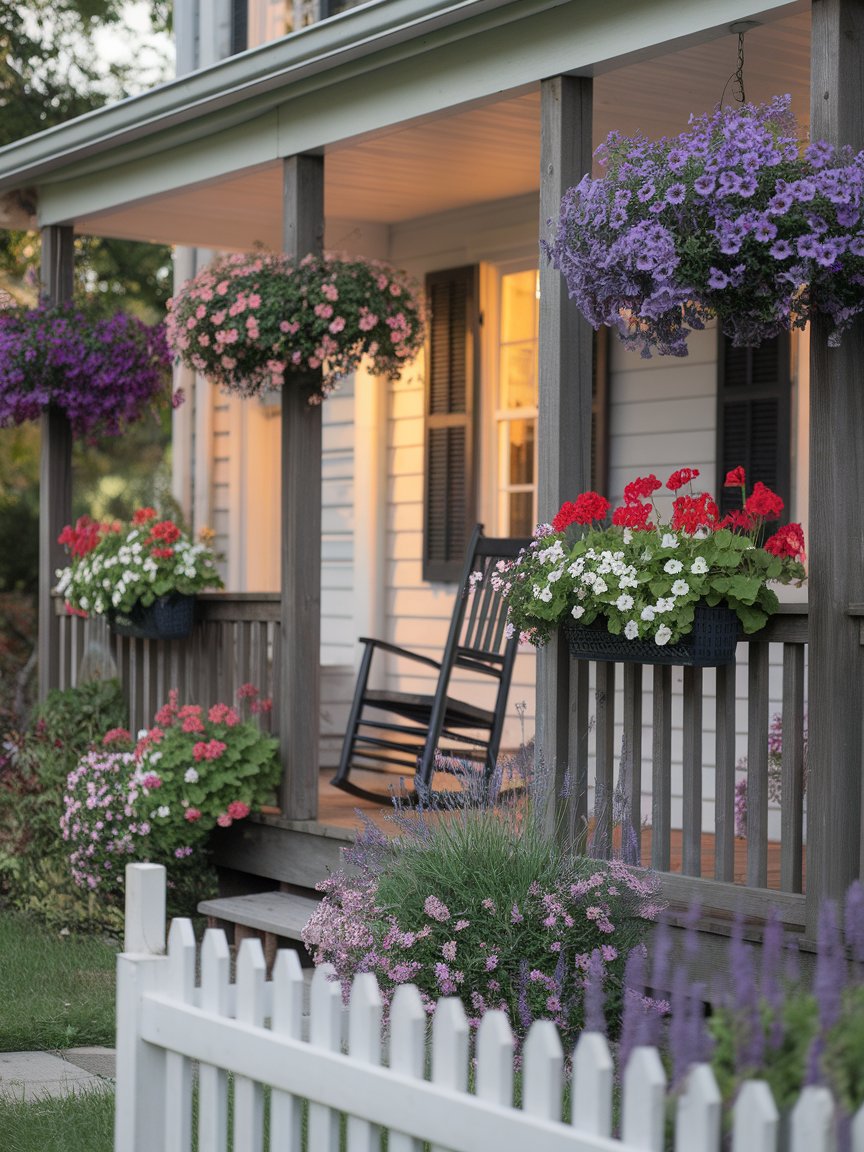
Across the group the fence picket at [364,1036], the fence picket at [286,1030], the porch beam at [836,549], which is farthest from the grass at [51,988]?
the fence picket at [364,1036]

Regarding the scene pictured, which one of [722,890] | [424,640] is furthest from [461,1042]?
[424,640]

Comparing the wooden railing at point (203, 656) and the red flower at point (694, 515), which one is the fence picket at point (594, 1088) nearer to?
the red flower at point (694, 515)

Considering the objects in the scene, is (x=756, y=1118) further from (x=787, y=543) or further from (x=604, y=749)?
(x=604, y=749)

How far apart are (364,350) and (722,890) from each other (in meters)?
2.58

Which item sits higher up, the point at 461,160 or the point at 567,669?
the point at 461,160

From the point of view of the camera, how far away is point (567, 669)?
4.90m

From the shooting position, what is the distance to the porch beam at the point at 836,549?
4077 mm

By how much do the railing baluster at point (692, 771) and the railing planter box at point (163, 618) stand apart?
8.74ft

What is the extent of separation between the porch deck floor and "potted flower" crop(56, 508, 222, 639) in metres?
0.98

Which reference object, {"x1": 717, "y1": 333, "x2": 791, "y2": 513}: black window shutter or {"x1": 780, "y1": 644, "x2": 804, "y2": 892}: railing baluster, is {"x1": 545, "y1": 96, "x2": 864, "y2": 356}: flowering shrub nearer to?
{"x1": 780, "y1": 644, "x2": 804, "y2": 892}: railing baluster

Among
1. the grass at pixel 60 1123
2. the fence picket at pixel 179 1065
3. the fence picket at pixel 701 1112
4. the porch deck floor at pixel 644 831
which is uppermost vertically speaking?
the fence picket at pixel 701 1112

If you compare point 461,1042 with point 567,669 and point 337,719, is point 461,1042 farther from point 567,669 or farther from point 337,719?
point 337,719

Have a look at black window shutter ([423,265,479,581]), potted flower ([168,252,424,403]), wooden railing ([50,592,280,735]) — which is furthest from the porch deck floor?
potted flower ([168,252,424,403])

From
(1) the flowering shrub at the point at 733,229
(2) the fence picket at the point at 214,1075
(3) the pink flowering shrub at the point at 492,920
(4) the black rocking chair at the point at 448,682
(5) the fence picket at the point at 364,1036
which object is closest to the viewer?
(5) the fence picket at the point at 364,1036
